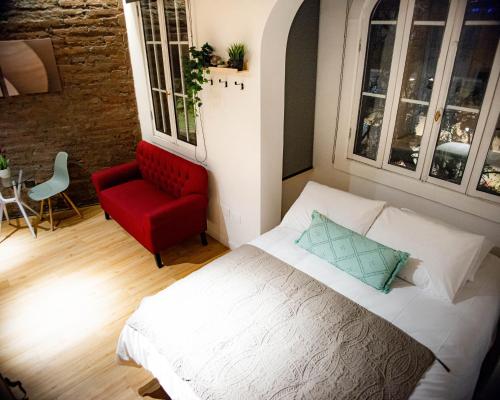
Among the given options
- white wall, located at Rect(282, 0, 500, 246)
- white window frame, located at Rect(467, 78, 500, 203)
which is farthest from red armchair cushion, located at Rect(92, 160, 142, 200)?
white window frame, located at Rect(467, 78, 500, 203)

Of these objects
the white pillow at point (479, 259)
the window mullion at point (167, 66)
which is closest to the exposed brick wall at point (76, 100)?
the window mullion at point (167, 66)

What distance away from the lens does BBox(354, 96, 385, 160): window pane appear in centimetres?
299

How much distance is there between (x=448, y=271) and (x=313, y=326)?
889mm

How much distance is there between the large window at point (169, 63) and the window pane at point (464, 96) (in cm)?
207

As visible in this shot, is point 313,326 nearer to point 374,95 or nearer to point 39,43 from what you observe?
point 374,95

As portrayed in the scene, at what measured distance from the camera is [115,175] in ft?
13.1

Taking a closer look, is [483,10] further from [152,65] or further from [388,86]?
[152,65]

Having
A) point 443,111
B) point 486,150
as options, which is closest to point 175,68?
point 443,111

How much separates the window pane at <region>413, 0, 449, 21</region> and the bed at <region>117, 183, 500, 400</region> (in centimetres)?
165

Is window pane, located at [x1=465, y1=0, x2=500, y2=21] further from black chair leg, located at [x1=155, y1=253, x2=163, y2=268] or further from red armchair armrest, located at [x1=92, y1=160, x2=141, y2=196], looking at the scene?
red armchair armrest, located at [x1=92, y1=160, x2=141, y2=196]

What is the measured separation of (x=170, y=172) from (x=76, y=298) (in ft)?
4.74

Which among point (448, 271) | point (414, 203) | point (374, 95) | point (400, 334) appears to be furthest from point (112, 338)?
point (374, 95)

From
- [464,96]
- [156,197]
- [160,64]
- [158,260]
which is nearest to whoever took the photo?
[464,96]

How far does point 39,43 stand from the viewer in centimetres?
359
